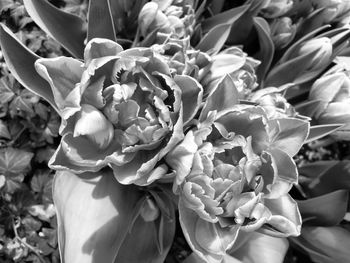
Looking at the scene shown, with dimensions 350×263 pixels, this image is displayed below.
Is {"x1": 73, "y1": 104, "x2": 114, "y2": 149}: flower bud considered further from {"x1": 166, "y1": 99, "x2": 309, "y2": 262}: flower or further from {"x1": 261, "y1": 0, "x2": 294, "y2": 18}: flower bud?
{"x1": 261, "y1": 0, "x2": 294, "y2": 18}: flower bud

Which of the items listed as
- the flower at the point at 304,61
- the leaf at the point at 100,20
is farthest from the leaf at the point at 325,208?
the leaf at the point at 100,20

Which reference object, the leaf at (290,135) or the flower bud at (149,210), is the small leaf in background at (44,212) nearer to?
the flower bud at (149,210)

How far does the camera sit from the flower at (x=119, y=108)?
0.63m

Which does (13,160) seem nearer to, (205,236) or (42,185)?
(42,185)

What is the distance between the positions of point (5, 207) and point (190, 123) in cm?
40

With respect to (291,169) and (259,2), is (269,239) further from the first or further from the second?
(259,2)

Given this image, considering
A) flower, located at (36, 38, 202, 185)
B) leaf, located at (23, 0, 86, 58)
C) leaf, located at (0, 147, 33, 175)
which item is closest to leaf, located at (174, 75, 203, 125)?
flower, located at (36, 38, 202, 185)

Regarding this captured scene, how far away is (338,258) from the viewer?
90 cm

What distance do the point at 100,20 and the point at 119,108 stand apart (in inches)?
6.2

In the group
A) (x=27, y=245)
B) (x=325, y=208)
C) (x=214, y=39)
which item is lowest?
(x=27, y=245)

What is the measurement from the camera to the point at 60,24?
0.80 meters

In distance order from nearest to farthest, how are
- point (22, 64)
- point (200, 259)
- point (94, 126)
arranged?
point (94, 126), point (22, 64), point (200, 259)

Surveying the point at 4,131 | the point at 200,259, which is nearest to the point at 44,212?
the point at 4,131

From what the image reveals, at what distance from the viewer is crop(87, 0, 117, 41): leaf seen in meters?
0.73
